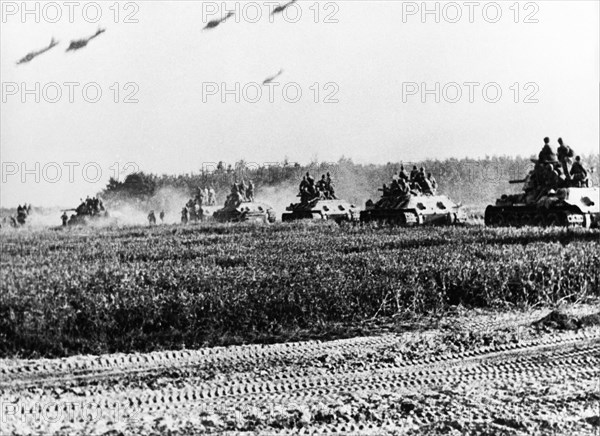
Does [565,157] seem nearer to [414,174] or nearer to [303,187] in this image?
[414,174]

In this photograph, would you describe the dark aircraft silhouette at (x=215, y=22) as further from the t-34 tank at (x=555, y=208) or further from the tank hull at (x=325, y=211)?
the tank hull at (x=325, y=211)

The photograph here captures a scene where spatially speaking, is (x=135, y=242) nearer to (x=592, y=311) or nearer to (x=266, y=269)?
(x=266, y=269)

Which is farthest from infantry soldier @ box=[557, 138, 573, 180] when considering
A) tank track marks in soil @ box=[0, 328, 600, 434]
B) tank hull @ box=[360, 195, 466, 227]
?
tank track marks in soil @ box=[0, 328, 600, 434]

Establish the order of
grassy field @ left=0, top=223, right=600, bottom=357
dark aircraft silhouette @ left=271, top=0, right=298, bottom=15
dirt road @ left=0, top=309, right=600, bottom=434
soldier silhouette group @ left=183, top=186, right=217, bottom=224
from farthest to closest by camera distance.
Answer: soldier silhouette group @ left=183, top=186, right=217, bottom=224, dark aircraft silhouette @ left=271, top=0, right=298, bottom=15, grassy field @ left=0, top=223, right=600, bottom=357, dirt road @ left=0, top=309, right=600, bottom=434

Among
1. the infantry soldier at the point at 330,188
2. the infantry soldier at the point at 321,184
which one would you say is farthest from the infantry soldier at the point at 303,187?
the infantry soldier at the point at 330,188

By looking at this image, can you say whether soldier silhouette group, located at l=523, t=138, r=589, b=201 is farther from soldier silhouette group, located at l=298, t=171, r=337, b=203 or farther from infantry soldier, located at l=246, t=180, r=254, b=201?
infantry soldier, located at l=246, t=180, r=254, b=201
